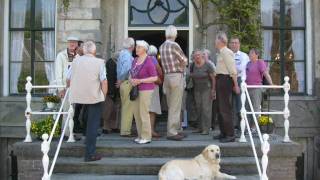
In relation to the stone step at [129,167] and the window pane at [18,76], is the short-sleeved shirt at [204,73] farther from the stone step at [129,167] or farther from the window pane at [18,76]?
the window pane at [18,76]

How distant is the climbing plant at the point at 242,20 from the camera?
11.5m

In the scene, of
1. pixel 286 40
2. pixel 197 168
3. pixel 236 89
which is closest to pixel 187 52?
pixel 286 40

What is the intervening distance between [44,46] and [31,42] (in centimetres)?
35

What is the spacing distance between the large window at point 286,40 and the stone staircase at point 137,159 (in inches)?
169

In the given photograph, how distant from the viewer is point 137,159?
8.47m

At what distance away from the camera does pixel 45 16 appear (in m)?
12.7

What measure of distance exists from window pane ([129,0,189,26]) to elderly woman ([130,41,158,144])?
3.74 meters

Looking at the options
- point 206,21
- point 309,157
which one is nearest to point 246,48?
point 206,21

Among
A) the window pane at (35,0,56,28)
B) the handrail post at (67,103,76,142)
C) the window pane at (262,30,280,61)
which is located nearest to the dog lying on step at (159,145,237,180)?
the handrail post at (67,103,76,142)

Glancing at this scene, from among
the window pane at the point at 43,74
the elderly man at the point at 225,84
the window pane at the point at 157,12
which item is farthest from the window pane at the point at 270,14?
the window pane at the point at 43,74

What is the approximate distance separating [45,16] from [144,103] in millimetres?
5056

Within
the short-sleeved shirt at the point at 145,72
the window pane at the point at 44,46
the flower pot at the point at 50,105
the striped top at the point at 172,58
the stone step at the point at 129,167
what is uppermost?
the window pane at the point at 44,46

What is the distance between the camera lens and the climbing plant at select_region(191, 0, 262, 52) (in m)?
11.5

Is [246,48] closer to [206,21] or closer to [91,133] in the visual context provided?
[206,21]
